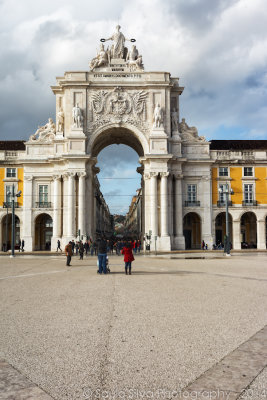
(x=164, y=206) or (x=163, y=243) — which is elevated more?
(x=164, y=206)

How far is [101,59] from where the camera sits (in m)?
49.8

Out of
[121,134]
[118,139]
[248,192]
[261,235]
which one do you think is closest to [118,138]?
[118,139]

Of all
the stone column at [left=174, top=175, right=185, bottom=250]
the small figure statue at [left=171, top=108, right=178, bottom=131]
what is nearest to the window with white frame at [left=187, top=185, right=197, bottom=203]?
the stone column at [left=174, top=175, right=185, bottom=250]

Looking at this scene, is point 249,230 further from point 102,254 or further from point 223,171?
point 102,254

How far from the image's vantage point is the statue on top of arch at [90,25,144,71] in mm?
49875

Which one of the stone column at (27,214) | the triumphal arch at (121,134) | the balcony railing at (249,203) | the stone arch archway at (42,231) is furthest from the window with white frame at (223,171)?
the stone column at (27,214)

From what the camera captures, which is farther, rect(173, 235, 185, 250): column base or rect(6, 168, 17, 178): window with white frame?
rect(6, 168, 17, 178): window with white frame

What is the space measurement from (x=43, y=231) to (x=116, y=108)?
2012 centimetres

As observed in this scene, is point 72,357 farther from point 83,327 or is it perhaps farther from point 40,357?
point 83,327

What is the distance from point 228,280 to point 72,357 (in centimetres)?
1114

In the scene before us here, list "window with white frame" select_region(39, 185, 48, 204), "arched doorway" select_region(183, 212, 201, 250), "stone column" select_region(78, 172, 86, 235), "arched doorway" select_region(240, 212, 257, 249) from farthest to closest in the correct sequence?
"arched doorway" select_region(240, 212, 257, 249) → "arched doorway" select_region(183, 212, 201, 250) → "window with white frame" select_region(39, 185, 48, 204) → "stone column" select_region(78, 172, 86, 235)

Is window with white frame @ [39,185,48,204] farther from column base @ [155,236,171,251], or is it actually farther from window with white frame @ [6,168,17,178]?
column base @ [155,236,171,251]

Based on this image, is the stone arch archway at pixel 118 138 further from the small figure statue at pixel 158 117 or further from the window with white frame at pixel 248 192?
the window with white frame at pixel 248 192

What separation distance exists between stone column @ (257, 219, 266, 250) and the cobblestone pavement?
39.8 meters
